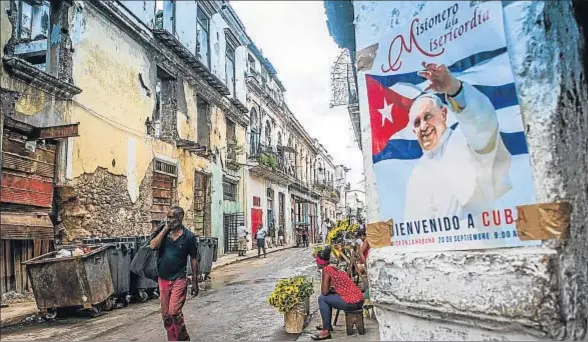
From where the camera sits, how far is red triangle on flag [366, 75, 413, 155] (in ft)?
9.95

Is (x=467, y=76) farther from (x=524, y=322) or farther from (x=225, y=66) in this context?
(x=225, y=66)

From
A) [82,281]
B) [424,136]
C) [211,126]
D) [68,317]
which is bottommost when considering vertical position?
[68,317]

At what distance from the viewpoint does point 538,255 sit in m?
2.32

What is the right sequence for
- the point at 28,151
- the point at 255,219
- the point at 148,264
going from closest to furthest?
the point at 148,264 < the point at 28,151 < the point at 255,219

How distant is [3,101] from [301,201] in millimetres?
28800

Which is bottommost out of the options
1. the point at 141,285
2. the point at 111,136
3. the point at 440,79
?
the point at 141,285

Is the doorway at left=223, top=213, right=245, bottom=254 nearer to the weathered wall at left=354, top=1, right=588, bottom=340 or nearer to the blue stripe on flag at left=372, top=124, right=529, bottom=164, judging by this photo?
the blue stripe on flag at left=372, top=124, right=529, bottom=164

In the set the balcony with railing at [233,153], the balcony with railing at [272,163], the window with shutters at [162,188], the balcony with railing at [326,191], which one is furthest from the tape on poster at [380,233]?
the balcony with railing at [326,191]

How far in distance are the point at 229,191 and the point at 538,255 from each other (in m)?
19.6

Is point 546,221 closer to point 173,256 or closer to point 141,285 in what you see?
point 173,256

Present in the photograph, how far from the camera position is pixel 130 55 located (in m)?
13.0

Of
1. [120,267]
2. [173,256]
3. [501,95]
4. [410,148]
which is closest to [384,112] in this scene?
[410,148]

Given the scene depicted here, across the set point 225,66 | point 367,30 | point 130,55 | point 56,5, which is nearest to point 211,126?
point 225,66

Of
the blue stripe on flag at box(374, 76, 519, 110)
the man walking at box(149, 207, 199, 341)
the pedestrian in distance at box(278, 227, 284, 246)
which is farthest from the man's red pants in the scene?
the pedestrian in distance at box(278, 227, 284, 246)
